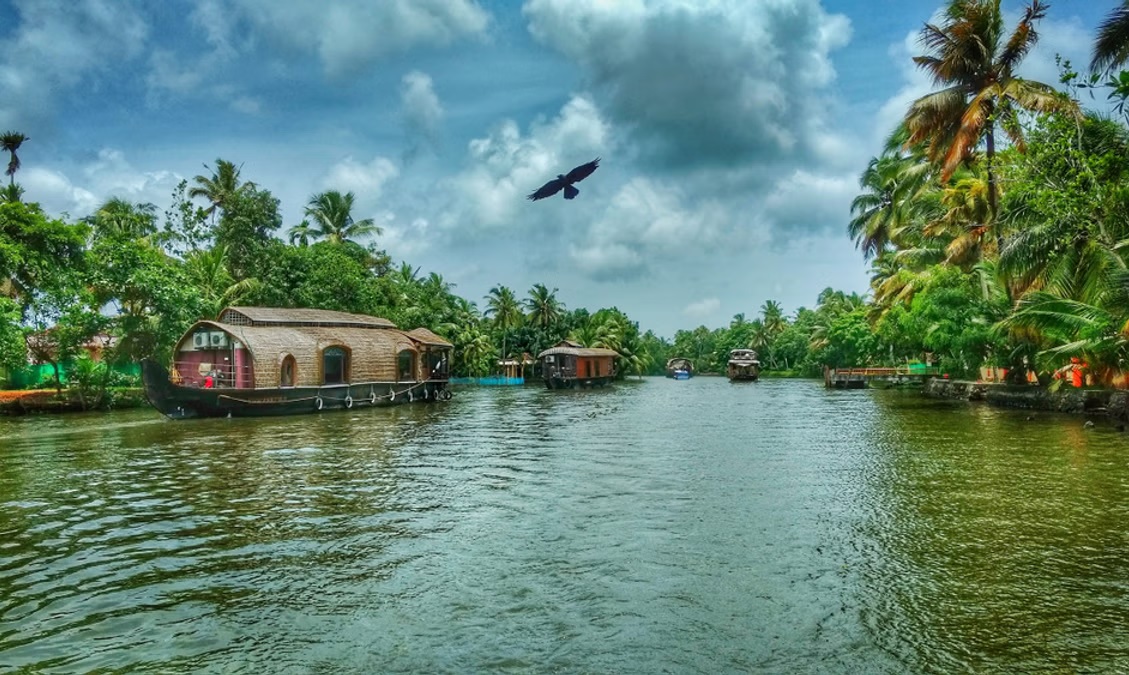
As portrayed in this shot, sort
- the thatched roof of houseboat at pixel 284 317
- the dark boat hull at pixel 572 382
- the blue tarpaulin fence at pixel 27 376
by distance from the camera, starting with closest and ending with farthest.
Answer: the thatched roof of houseboat at pixel 284 317
the blue tarpaulin fence at pixel 27 376
the dark boat hull at pixel 572 382

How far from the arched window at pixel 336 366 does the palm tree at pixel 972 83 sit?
2259 cm

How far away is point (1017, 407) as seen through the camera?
23703mm

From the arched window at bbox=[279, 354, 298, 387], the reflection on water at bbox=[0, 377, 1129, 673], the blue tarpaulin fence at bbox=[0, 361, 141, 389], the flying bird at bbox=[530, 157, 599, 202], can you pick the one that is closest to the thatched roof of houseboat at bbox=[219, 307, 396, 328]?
the arched window at bbox=[279, 354, 298, 387]

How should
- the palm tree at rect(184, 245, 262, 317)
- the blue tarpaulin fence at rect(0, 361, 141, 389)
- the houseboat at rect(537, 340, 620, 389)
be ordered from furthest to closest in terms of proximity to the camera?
the houseboat at rect(537, 340, 620, 389) → the palm tree at rect(184, 245, 262, 317) → the blue tarpaulin fence at rect(0, 361, 141, 389)

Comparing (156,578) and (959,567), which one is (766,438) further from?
(156,578)

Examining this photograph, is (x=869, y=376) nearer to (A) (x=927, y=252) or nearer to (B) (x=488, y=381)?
(A) (x=927, y=252)

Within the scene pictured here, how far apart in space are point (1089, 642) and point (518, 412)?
76.2 feet

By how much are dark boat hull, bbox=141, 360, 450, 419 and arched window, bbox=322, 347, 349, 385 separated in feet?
3.16

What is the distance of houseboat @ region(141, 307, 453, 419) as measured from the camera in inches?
962

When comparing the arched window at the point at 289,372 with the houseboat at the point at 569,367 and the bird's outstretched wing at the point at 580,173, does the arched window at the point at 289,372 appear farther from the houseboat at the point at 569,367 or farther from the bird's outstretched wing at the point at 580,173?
the houseboat at the point at 569,367

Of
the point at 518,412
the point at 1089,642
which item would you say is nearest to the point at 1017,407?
the point at 518,412

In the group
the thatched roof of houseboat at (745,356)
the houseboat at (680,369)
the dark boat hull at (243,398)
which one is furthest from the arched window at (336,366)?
the houseboat at (680,369)

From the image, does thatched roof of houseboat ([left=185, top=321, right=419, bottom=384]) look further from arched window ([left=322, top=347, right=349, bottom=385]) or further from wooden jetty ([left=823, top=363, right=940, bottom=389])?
wooden jetty ([left=823, top=363, right=940, bottom=389])

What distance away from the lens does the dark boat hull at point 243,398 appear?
23438 millimetres
